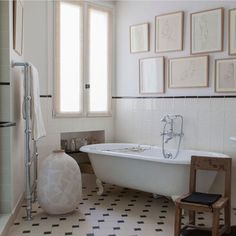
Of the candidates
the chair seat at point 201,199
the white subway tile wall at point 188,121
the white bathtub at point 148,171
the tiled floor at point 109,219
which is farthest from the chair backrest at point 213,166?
the white subway tile wall at point 188,121

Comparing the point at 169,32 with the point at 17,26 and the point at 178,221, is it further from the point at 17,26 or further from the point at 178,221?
the point at 178,221

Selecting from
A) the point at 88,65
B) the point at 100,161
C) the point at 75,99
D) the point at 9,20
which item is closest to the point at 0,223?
the point at 100,161

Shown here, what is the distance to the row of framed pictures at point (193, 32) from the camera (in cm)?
427

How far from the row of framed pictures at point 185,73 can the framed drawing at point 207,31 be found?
0.13m

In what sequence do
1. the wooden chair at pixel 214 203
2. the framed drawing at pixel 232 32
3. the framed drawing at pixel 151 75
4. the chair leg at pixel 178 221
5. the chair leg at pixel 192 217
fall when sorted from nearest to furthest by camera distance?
1. the wooden chair at pixel 214 203
2. the chair leg at pixel 178 221
3. the chair leg at pixel 192 217
4. the framed drawing at pixel 232 32
5. the framed drawing at pixel 151 75

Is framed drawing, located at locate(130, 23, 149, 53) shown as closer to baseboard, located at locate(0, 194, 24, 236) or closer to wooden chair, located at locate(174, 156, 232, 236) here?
wooden chair, located at locate(174, 156, 232, 236)

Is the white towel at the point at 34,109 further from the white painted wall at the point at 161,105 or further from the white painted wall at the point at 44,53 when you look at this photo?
the white painted wall at the point at 161,105

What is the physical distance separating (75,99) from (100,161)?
1101 millimetres

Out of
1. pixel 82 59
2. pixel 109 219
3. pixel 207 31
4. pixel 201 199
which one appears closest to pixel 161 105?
pixel 207 31

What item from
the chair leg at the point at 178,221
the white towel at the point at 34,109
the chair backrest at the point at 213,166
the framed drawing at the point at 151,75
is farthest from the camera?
the framed drawing at the point at 151,75

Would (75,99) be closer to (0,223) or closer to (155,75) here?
(155,75)

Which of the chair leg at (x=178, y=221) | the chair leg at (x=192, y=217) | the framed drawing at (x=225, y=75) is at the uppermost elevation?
the framed drawing at (x=225, y=75)

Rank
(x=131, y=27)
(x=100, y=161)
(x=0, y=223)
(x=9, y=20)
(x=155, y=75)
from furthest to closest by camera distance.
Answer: (x=131, y=27) → (x=155, y=75) → (x=100, y=161) → (x=9, y=20) → (x=0, y=223)

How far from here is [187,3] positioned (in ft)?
15.2
